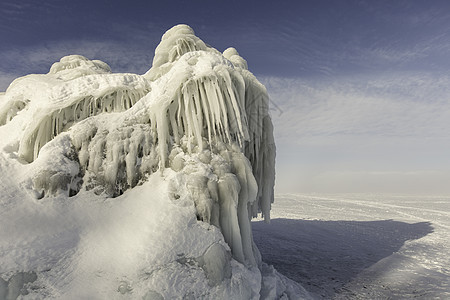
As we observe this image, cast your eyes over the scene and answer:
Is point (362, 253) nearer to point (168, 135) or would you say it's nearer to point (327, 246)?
point (327, 246)

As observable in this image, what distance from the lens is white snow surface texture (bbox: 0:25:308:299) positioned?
12.8ft

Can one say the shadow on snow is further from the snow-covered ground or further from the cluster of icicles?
the cluster of icicles

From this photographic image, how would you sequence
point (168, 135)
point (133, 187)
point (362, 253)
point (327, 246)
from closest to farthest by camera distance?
point (133, 187), point (168, 135), point (362, 253), point (327, 246)

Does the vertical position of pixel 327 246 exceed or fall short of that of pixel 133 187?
it falls short

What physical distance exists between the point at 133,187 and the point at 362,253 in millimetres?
9638

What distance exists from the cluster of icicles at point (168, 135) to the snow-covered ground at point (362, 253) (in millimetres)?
3273

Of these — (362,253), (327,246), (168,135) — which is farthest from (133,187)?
(362,253)

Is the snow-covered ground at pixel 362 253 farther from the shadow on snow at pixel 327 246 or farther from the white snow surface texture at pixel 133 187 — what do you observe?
the white snow surface texture at pixel 133 187

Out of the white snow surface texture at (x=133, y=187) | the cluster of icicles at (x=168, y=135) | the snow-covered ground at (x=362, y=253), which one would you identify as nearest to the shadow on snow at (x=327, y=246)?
the snow-covered ground at (x=362, y=253)

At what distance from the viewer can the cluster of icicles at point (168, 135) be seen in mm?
5000

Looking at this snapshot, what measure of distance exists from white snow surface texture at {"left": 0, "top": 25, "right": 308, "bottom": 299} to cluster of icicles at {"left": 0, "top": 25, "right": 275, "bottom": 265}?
0.07ft

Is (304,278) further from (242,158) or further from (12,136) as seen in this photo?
(12,136)

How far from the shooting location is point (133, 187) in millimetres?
5230

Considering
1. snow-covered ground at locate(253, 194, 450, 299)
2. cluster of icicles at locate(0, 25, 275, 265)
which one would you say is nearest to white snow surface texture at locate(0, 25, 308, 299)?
cluster of icicles at locate(0, 25, 275, 265)
